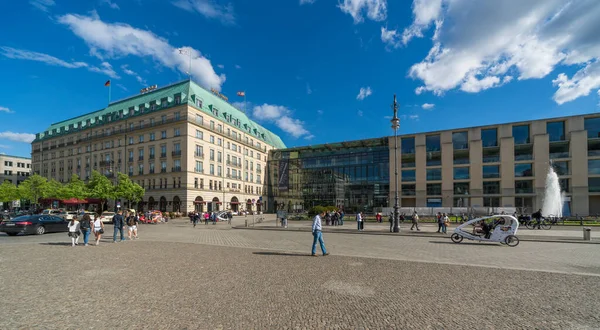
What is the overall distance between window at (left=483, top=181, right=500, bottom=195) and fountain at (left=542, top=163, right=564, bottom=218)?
6.54 m

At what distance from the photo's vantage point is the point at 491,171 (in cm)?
5156

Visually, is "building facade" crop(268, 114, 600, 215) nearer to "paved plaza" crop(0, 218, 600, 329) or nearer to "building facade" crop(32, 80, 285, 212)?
"building facade" crop(32, 80, 285, 212)

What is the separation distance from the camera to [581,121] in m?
46.9

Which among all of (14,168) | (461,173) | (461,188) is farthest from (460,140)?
(14,168)

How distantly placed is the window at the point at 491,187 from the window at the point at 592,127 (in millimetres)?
15613

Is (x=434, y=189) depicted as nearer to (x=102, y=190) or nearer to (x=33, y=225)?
(x=33, y=225)

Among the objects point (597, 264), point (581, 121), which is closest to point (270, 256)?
point (597, 264)

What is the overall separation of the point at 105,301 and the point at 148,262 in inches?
174

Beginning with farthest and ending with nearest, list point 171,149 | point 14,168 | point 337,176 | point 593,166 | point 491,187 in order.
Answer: point 14,168 < point 337,176 < point 171,149 < point 491,187 < point 593,166

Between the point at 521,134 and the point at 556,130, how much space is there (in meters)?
5.00

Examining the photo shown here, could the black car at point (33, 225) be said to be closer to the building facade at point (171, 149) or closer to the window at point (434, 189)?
the building facade at point (171, 149)

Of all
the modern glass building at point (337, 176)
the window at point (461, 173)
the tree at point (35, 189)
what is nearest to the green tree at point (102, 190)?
Answer: the tree at point (35, 189)

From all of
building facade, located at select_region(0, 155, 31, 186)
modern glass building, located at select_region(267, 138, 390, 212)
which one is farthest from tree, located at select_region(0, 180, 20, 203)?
modern glass building, located at select_region(267, 138, 390, 212)

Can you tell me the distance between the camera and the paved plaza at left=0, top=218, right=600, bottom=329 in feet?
16.6
